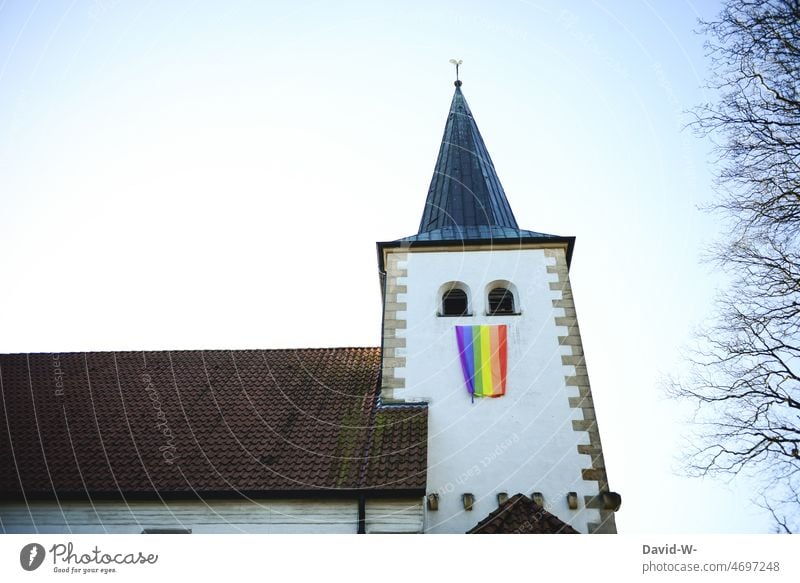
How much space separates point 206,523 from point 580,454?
226 inches

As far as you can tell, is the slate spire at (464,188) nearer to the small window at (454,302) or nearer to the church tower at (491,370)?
the church tower at (491,370)

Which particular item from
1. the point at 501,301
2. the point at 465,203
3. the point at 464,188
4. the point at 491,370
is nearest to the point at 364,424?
the point at 491,370

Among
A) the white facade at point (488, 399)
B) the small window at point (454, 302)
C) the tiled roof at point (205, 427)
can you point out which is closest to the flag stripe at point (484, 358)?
the white facade at point (488, 399)

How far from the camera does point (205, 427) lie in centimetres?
1024

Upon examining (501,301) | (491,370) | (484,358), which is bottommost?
(491,370)

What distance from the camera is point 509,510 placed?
7.88 m

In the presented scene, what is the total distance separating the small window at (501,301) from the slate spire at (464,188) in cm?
224

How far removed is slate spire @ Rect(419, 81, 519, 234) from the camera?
14.2 meters

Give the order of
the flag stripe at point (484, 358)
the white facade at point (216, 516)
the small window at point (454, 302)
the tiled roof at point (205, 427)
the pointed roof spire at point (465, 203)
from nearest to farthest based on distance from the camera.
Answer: the white facade at point (216, 516), the tiled roof at point (205, 427), the flag stripe at point (484, 358), the small window at point (454, 302), the pointed roof spire at point (465, 203)

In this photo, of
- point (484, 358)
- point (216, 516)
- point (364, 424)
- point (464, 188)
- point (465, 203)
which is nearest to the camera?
point (216, 516)

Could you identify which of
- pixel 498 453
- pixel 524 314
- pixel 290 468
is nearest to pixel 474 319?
pixel 524 314

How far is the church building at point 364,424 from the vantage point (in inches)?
341

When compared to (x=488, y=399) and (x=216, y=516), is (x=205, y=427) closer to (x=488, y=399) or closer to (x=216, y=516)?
(x=216, y=516)

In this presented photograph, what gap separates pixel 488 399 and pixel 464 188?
22.5 ft
